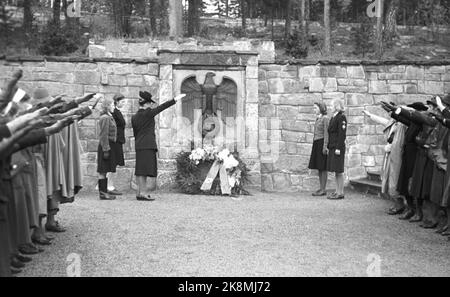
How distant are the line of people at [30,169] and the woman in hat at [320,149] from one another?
5.14 meters

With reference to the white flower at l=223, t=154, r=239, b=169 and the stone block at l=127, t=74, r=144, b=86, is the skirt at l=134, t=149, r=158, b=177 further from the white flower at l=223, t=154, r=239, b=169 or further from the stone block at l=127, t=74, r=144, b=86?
the stone block at l=127, t=74, r=144, b=86

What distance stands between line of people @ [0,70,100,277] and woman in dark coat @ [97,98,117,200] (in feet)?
8.14

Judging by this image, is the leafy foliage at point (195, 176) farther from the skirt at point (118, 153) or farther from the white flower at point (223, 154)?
the skirt at point (118, 153)

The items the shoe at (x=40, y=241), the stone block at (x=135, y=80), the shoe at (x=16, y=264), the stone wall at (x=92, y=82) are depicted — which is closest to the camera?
the shoe at (x=16, y=264)

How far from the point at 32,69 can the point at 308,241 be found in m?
7.25

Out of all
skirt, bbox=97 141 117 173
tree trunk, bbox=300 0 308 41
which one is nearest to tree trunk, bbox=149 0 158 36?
tree trunk, bbox=300 0 308 41

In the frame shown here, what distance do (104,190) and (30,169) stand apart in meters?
4.85

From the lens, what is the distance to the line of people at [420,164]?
7.58 metres

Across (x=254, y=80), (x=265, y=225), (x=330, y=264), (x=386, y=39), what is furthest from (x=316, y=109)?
(x=386, y=39)

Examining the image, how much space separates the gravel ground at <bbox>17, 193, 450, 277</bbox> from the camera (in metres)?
5.70

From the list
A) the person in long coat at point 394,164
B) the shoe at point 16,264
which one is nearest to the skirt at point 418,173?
the person in long coat at point 394,164

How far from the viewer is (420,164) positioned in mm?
8203

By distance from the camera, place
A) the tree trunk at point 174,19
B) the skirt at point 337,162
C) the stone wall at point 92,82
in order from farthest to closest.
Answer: the tree trunk at point 174,19, the stone wall at point 92,82, the skirt at point 337,162

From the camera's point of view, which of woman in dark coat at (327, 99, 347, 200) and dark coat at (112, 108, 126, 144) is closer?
dark coat at (112, 108, 126, 144)
